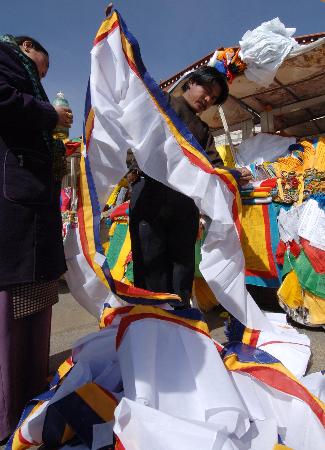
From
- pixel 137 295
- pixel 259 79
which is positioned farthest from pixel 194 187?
pixel 259 79

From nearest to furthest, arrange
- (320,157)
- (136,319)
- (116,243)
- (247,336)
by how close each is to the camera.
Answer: (136,319)
(247,336)
(320,157)
(116,243)

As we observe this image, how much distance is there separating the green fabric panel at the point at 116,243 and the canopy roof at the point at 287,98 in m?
1.37

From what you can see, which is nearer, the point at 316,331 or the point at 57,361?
the point at 57,361

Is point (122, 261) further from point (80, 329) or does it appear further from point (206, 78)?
point (206, 78)

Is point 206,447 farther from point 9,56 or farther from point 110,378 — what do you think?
point 9,56

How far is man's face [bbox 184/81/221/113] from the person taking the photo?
5.90 ft

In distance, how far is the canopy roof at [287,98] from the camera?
8.91ft

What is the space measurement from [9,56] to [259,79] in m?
2.09

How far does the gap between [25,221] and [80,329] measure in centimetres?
151

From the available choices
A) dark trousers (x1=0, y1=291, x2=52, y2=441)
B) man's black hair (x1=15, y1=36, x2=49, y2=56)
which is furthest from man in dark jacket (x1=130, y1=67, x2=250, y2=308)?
man's black hair (x1=15, y1=36, x2=49, y2=56)

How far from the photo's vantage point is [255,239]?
2.67 m

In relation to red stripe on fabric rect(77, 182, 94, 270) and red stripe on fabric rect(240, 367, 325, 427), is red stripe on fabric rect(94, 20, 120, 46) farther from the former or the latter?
red stripe on fabric rect(240, 367, 325, 427)

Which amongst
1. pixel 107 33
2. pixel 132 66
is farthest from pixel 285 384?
pixel 107 33

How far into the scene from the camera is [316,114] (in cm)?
378
